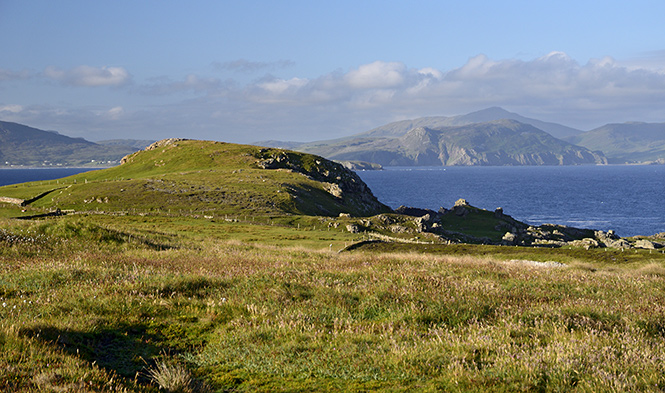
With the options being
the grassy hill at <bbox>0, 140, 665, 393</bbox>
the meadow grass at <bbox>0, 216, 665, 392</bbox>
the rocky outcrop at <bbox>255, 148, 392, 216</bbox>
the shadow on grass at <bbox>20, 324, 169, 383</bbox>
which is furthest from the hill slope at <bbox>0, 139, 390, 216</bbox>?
the shadow on grass at <bbox>20, 324, 169, 383</bbox>

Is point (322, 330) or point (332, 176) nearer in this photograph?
point (322, 330)

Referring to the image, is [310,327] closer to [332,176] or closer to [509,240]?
[509,240]

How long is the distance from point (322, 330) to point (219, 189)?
96.5 meters

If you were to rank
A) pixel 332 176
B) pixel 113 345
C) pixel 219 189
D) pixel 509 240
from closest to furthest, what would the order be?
pixel 113 345
pixel 509 240
pixel 219 189
pixel 332 176

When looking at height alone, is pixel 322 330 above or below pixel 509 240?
above

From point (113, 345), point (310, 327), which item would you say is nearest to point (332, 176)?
point (310, 327)

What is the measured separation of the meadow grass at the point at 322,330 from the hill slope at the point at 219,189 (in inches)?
2906

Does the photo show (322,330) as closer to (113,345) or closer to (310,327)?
(310,327)

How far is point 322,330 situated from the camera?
30.6 feet

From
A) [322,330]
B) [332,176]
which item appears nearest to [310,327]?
[322,330]

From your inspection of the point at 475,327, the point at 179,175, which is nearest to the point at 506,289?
the point at 475,327

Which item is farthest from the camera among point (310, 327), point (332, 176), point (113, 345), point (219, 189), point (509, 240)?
point (332, 176)

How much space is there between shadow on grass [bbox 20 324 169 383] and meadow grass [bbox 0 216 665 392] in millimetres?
33

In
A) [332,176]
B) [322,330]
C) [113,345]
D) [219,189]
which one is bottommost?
[113,345]
